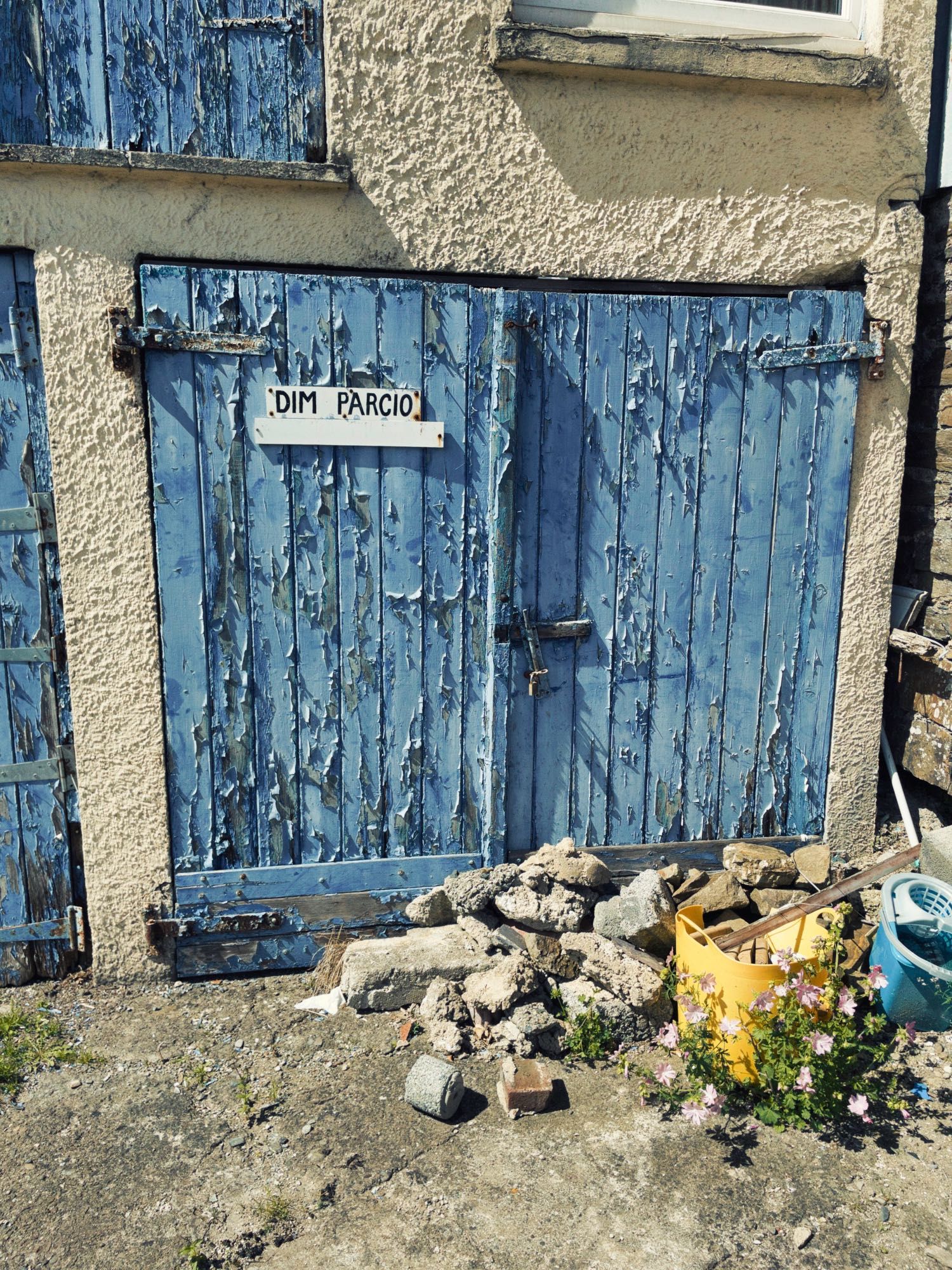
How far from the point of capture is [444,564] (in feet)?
11.5

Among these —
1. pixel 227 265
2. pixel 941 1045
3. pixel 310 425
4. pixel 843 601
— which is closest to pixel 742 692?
pixel 843 601

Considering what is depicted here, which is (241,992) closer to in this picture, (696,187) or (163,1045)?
(163,1045)

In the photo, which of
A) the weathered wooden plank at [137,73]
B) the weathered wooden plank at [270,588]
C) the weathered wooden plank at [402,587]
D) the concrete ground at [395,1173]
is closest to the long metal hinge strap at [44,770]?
the weathered wooden plank at [270,588]

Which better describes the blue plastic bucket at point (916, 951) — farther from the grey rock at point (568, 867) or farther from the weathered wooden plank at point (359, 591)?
the weathered wooden plank at point (359, 591)

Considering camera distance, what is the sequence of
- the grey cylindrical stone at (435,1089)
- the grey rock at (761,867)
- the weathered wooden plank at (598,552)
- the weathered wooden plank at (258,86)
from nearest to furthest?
the grey cylindrical stone at (435,1089) < the weathered wooden plank at (258,86) < the weathered wooden plank at (598,552) < the grey rock at (761,867)

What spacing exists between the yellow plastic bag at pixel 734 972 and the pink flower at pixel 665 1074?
200mm

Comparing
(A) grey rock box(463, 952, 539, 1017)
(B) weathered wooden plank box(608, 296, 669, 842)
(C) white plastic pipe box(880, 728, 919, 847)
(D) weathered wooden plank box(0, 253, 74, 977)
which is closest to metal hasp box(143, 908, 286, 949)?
(D) weathered wooden plank box(0, 253, 74, 977)

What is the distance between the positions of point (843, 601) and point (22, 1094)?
3.36 meters

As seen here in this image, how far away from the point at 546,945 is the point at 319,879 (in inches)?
34.1

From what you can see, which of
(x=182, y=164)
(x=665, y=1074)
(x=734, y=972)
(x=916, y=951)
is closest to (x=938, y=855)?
(x=916, y=951)

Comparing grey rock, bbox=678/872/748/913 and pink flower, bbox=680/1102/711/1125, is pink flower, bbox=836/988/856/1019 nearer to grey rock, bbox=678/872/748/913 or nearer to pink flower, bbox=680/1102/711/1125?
pink flower, bbox=680/1102/711/1125

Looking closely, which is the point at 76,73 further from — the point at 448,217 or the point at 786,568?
the point at 786,568

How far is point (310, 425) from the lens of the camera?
332cm

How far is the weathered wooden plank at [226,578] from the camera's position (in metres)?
3.23
